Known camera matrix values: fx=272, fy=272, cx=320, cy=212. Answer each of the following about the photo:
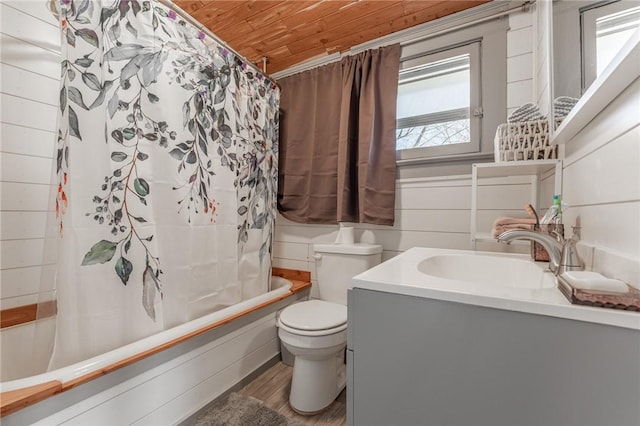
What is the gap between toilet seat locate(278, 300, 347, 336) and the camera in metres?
1.29

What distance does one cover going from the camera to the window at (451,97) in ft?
4.97

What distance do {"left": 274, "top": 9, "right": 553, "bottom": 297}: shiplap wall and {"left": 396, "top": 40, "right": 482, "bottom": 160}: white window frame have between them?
15 cm

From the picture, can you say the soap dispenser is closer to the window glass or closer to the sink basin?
the sink basin

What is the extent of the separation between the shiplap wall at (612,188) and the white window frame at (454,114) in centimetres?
76

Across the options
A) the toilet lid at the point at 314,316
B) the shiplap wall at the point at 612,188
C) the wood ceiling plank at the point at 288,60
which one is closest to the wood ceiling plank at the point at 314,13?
the wood ceiling plank at the point at 288,60

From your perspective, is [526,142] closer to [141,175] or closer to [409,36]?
[409,36]

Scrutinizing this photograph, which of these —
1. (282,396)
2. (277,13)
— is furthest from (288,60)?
(282,396)

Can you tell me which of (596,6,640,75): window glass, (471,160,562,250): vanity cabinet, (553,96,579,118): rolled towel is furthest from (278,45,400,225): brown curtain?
(596,6,640,75): window glass

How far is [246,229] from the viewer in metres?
1.66

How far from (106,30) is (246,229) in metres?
1.07

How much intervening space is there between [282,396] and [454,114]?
6.17ft

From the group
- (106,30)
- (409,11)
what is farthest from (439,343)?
(409,11)

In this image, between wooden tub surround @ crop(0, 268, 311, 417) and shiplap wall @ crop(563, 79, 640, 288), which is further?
wooden tub surround @ crop(0, 268, 311, 417)

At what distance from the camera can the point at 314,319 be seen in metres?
1.38
